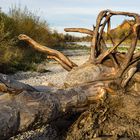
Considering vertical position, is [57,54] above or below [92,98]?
above

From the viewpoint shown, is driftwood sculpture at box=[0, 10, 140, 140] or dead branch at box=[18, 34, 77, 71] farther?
dead branch at box=[18, 34, 77, 71]

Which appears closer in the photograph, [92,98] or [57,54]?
[92,98]

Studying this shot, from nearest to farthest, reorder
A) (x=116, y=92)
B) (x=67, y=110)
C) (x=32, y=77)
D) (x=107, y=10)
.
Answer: (x=67, y=110)
(x=116, y=92)
(x=107, y=10)
(x=32, y=77)

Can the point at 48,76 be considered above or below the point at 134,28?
below

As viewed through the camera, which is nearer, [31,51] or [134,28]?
[134,28]

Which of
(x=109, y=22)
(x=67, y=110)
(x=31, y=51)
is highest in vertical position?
(x=109, y=22)

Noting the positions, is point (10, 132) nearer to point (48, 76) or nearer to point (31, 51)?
point (48, 76)

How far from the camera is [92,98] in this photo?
5.60 m

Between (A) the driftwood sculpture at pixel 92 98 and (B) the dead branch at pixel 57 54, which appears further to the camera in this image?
(B) the dead branch at pixel 57 54

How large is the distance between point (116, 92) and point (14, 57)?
42.6 feet

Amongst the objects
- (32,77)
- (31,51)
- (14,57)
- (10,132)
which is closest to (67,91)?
(10,132)

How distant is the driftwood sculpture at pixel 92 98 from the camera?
4.68m

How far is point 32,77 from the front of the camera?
→ 49.3ft

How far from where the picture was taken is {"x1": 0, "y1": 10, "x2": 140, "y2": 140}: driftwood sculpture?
4.68 meters
